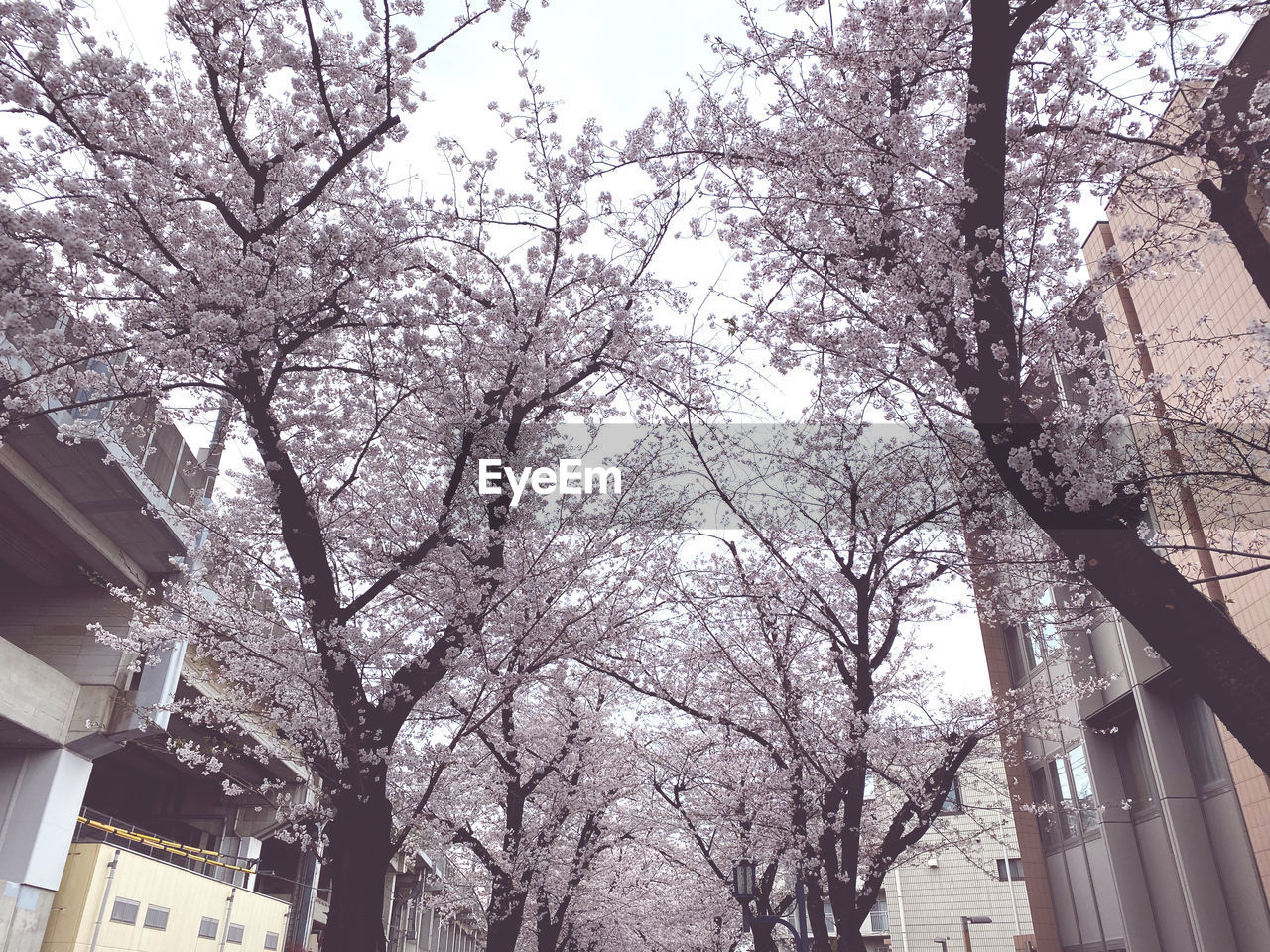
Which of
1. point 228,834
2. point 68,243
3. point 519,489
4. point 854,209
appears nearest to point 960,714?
point 519,489

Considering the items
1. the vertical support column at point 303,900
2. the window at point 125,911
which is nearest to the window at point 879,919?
the vertical support column at point 303,900

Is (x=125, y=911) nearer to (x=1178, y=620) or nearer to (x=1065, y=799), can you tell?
(x=1178, y=620)

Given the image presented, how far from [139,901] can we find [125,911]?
423 millimetres

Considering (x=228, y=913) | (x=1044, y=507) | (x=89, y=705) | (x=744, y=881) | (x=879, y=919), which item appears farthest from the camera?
(x=879, y=919)

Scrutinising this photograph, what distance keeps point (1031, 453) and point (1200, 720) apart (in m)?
12.1

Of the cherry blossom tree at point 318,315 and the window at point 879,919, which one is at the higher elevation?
the cherry blossom tree at point 318,315

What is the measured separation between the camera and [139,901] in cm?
1652

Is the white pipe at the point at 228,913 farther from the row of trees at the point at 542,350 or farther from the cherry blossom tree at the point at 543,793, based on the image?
the row of trees at the point at 542,350

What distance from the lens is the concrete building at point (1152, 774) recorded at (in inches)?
503

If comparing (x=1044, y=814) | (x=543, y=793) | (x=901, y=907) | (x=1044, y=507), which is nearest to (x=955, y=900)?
(x=901, y=907)

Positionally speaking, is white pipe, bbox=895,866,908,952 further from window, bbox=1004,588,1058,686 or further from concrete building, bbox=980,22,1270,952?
concrete building, bbox=980,22,1270,952

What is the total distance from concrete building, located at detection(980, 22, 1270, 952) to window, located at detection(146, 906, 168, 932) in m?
18.3

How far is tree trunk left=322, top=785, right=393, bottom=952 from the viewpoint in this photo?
802 cm

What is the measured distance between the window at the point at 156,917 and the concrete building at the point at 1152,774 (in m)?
18.3
